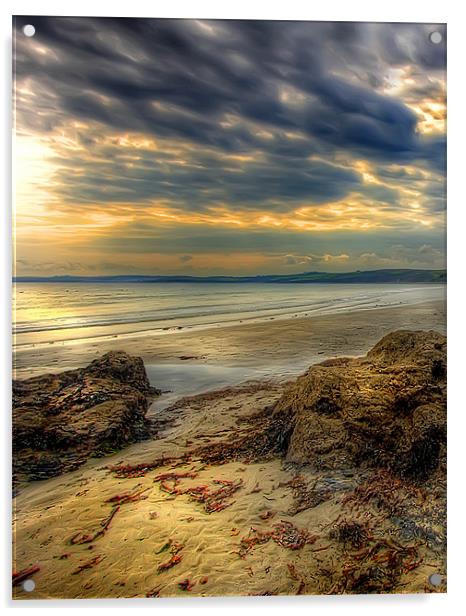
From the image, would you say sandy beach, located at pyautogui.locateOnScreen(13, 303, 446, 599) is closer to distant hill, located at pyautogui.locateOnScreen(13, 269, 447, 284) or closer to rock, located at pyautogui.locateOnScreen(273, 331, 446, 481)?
rock, located at pyautogui.locateOnScreen(273, 331, 446, 481)

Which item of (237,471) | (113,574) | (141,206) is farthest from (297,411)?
(141,206)

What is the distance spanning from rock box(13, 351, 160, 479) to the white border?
0.37 ft

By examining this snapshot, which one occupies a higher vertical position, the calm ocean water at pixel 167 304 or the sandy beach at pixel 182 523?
the calm ocean water at pixel 167 304

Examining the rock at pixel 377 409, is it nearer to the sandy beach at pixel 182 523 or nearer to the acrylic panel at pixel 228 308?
the acrylic panel at pixel 228 308

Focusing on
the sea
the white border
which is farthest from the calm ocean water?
the white border

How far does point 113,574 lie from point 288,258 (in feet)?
5.58

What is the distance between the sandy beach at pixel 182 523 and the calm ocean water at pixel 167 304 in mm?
99

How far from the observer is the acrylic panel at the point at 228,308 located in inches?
84.4

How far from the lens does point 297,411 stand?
2.29m

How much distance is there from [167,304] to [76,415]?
694mm

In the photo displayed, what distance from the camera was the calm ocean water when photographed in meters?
2.22
